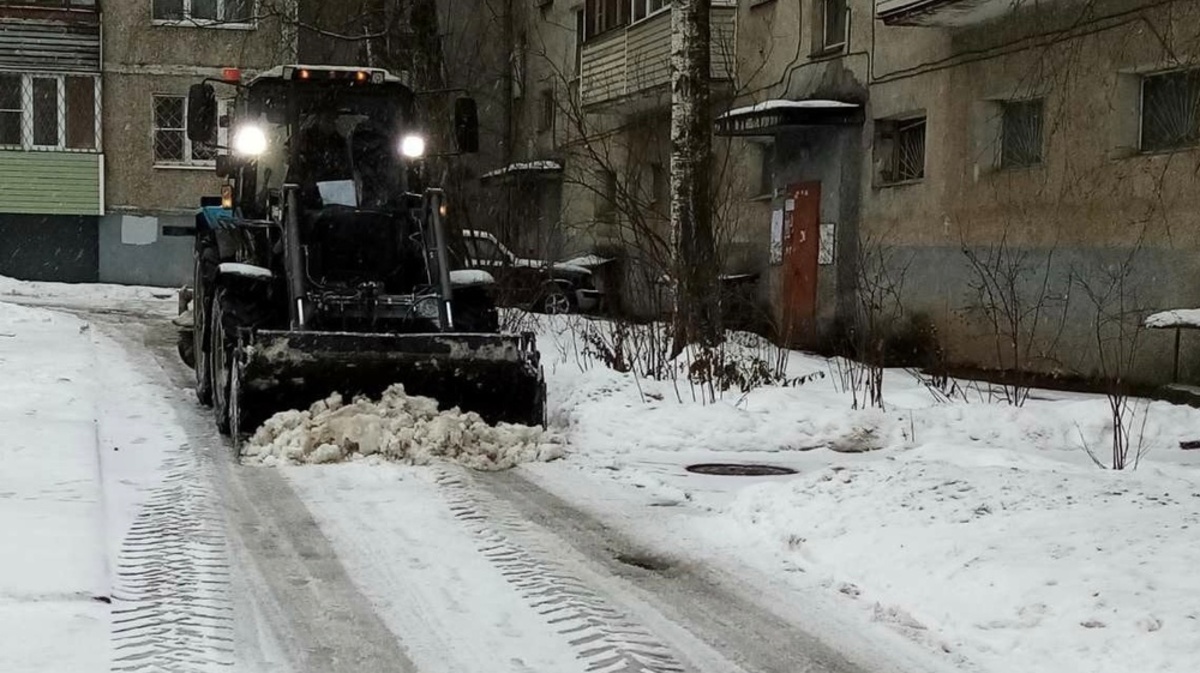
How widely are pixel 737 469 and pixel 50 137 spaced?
23888 mm

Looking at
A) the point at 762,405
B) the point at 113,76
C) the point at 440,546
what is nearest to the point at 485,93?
the point at 113,76

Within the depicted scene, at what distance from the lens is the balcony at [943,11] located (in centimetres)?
1565

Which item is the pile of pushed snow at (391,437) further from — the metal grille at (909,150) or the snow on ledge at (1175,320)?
the metal grille at (909,150)

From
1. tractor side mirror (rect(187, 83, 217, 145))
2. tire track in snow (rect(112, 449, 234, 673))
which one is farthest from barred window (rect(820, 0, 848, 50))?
tire track in snow (rect(112, 449, 234, 673))

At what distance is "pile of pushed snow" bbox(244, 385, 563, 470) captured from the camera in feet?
28.0

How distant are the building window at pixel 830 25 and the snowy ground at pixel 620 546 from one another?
431 inches

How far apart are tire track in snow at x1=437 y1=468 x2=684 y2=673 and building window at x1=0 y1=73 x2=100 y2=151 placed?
79.3 ft

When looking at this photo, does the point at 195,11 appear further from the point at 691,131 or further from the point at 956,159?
the point at 956,159

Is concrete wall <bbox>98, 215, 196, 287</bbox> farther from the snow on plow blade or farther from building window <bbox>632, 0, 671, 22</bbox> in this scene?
the snow on plow blade

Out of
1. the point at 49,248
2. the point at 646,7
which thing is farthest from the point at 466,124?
the point at 49,248

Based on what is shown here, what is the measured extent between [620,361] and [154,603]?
7.45 m

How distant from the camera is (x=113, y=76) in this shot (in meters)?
29.1

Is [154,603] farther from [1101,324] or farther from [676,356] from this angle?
[1101,324]

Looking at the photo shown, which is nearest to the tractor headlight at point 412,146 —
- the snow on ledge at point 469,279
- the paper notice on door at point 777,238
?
the snow on ledge at point 469,279
